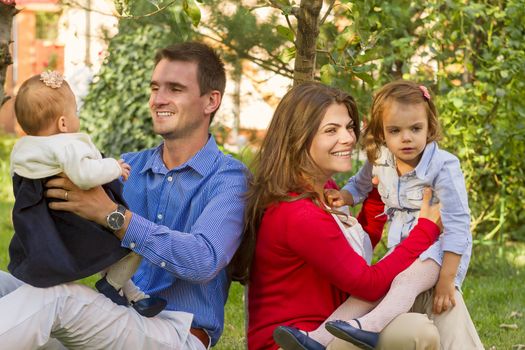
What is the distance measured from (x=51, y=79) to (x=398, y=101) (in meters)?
1.26

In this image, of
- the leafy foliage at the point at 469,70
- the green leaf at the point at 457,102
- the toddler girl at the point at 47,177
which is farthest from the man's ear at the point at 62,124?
the green leaf at the point at 457,102

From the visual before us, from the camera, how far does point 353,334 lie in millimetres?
3186

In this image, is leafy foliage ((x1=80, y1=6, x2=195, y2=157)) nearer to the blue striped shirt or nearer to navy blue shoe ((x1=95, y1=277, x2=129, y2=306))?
the blue striped shirt

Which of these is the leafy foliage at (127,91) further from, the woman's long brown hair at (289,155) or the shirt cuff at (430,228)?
the shirt cuff at (430,228)

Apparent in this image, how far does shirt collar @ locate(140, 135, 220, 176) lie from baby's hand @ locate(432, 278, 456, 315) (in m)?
0.91

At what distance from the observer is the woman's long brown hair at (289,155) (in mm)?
3428

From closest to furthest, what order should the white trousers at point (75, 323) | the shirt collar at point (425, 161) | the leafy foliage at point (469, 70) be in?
the white trousers at point (75, 323), the shirt collar at point (425, 161), the leafy foliage at point (469, 70)

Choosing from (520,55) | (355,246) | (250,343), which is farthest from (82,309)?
(520,55)


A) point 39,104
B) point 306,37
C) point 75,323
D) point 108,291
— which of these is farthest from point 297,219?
point 306,37

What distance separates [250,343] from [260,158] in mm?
653

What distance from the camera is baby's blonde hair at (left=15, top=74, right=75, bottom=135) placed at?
314cm

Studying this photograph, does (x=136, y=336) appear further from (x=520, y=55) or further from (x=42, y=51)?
(x=42, y=51)

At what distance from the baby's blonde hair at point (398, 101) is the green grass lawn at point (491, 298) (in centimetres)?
157

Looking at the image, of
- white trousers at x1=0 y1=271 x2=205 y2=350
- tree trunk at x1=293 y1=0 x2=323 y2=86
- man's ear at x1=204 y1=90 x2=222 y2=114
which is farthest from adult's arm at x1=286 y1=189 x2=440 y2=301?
tree trunk at x1=293 y1=0 x2=323 y2=86
